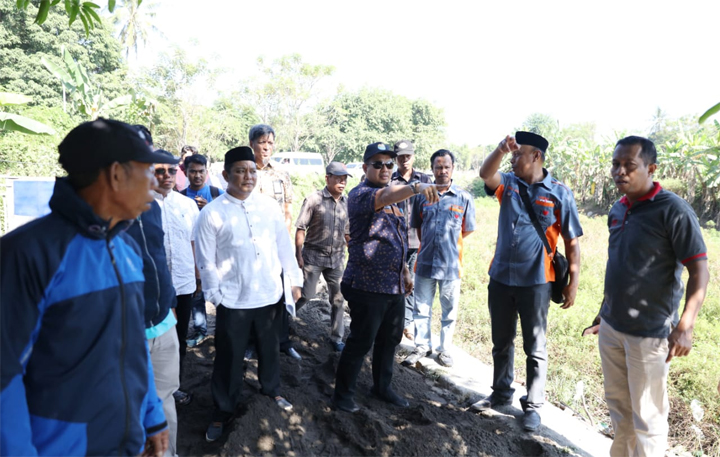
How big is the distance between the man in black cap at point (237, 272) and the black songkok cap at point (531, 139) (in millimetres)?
1981

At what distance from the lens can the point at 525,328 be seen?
3.74 m

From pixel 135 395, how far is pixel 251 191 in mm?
2007

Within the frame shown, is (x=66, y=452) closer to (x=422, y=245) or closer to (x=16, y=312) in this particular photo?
(x=16, y=312)

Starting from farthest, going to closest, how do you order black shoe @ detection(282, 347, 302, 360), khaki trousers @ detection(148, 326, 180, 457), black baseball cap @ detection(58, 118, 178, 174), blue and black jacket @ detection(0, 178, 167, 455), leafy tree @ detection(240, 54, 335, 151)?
leafy tree @ detection(240, 54, 335, 151)
black shoe @ detection(282, 347, 302, 360)
khaki trousers @ detection(148, 326, 180, 457)
black baseball cap @ detection(58, 118, 178, 174)
blue and black jacket @ detection(0, 178, 167, 455)

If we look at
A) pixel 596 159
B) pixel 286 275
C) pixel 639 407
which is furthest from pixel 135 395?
pixel 596 159

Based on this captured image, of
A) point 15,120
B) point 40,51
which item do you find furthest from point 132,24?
point 15,120

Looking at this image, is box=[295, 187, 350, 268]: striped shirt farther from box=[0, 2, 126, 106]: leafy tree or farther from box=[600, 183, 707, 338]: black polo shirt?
box=[0, 2, 126, 106]: leafy tree

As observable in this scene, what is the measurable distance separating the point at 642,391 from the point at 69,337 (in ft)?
10.1

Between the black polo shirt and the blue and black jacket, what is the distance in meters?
2.80

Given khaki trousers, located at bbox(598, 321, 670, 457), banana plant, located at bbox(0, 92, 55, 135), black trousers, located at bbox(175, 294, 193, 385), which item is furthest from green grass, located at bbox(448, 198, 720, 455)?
banana plant, located at bbox(0, 92, 55, 135)

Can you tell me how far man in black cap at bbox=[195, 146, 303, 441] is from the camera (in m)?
3.24

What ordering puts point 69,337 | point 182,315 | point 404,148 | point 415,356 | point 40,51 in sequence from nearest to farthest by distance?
point 69,337 → point 182,315 → point 415,356 → point 404,148 → point 40,51

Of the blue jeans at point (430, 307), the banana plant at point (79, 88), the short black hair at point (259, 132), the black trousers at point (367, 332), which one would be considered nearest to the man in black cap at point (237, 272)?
the black trousers at point (367, 332)

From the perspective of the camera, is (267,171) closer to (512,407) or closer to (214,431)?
(214,431)
